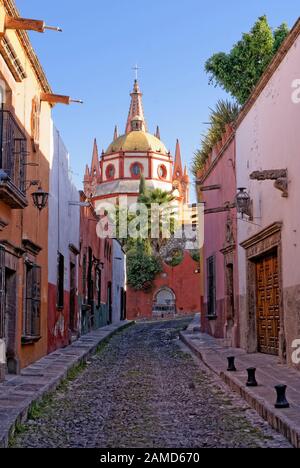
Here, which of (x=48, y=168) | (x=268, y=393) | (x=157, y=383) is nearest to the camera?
(x=268, y=393)

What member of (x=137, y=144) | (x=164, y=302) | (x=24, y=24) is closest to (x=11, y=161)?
(x=24, y=24)

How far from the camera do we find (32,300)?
12562mm

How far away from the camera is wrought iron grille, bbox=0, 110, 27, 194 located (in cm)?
993

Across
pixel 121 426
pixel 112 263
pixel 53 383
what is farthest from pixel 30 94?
pixel 112 263

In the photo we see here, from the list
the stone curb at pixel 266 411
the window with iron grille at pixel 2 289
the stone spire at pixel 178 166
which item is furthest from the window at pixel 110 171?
the window with iron grille at pixel 2 289

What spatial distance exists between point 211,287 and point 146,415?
1315 centimetres

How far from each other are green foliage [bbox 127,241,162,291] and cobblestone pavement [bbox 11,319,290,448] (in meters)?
31.8

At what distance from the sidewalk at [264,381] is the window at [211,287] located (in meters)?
3.35

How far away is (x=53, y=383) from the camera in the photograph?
32.6ft

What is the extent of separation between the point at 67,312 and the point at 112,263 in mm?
17261

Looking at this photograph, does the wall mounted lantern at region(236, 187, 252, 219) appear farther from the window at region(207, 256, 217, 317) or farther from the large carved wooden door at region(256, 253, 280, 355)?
the window at region(207, 256, 217, 317)

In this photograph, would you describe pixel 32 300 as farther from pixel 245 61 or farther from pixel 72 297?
pixel 245 61

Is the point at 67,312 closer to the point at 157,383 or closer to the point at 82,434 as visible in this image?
the point at 157,383

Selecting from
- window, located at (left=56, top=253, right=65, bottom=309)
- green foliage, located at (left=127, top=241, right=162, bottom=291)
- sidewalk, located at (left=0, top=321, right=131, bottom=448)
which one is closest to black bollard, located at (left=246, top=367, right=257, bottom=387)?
sidewalk, located at (left=0, top=321, right=131, bottom=448)
